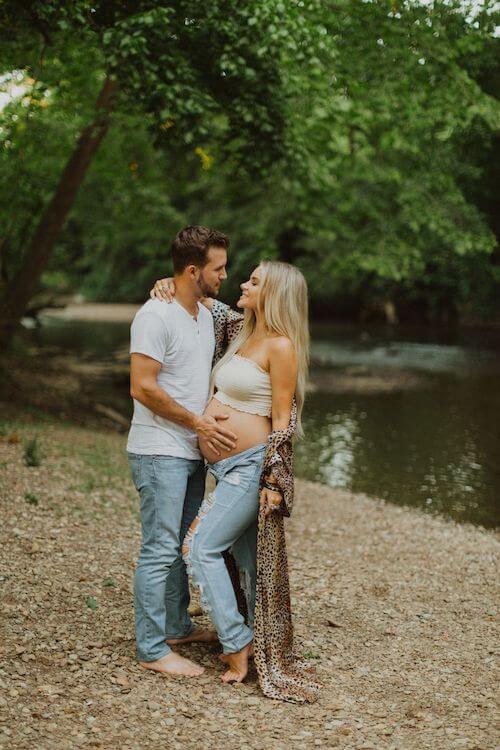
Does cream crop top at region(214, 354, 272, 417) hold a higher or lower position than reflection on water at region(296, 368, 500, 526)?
higher

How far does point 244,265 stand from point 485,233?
15.1 m

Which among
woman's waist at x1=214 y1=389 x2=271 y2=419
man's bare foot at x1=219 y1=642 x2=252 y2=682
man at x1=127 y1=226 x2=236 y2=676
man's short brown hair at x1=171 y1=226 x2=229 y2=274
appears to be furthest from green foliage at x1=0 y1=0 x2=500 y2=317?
man's bare foot at x1=219 y1=642 x2=252 y2=682

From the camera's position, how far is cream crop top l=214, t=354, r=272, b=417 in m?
4.00

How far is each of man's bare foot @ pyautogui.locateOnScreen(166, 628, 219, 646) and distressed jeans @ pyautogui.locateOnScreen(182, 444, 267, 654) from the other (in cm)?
52

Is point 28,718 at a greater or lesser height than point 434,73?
lesser

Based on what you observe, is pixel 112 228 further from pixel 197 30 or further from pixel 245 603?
pixel 245 603

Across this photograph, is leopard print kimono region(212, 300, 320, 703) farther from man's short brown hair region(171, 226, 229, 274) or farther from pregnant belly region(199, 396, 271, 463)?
man's short brown hair region(171, 226, 229, 274)

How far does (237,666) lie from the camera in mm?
→ 4152

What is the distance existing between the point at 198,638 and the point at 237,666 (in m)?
0.48

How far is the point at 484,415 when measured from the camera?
15859 mm

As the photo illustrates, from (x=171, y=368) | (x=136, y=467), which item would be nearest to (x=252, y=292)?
(x=171, y=368)

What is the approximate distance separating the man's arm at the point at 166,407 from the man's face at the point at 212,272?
0.46 meters

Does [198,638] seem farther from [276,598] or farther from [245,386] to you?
[245,386]

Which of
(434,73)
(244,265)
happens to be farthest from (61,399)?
(244,265)
